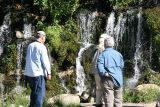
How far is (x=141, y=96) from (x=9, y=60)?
685 cm

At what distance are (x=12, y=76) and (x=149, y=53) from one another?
16.4 ft

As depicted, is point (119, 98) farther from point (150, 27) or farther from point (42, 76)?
point (150, 27)

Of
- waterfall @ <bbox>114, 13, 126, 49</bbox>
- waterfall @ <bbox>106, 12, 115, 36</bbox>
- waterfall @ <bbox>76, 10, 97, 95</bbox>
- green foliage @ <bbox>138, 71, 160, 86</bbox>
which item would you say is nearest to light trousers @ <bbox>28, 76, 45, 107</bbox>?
green foliage @ <bbox>138, 71, 160, 86</bbox>

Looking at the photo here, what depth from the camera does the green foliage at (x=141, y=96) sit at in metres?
14.4

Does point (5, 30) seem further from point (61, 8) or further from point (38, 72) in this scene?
point (38, 72)

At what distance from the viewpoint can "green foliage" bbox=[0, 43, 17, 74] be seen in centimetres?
1958

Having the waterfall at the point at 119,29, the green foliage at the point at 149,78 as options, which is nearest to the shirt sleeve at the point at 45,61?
the green foliage at the point at 149,78

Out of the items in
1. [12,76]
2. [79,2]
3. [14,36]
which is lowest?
[12,76]

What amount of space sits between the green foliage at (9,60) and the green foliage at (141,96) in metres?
5.92

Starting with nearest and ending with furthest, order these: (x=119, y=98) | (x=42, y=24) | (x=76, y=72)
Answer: (x=119, y=98), (x=76, y=72), (x=42, y=24)

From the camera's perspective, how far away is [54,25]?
20.4 m

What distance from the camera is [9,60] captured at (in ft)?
64.9

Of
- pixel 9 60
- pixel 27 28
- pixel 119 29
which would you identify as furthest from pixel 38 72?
pixel 27 28

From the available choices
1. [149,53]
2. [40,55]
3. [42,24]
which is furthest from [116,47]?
[40,55]
